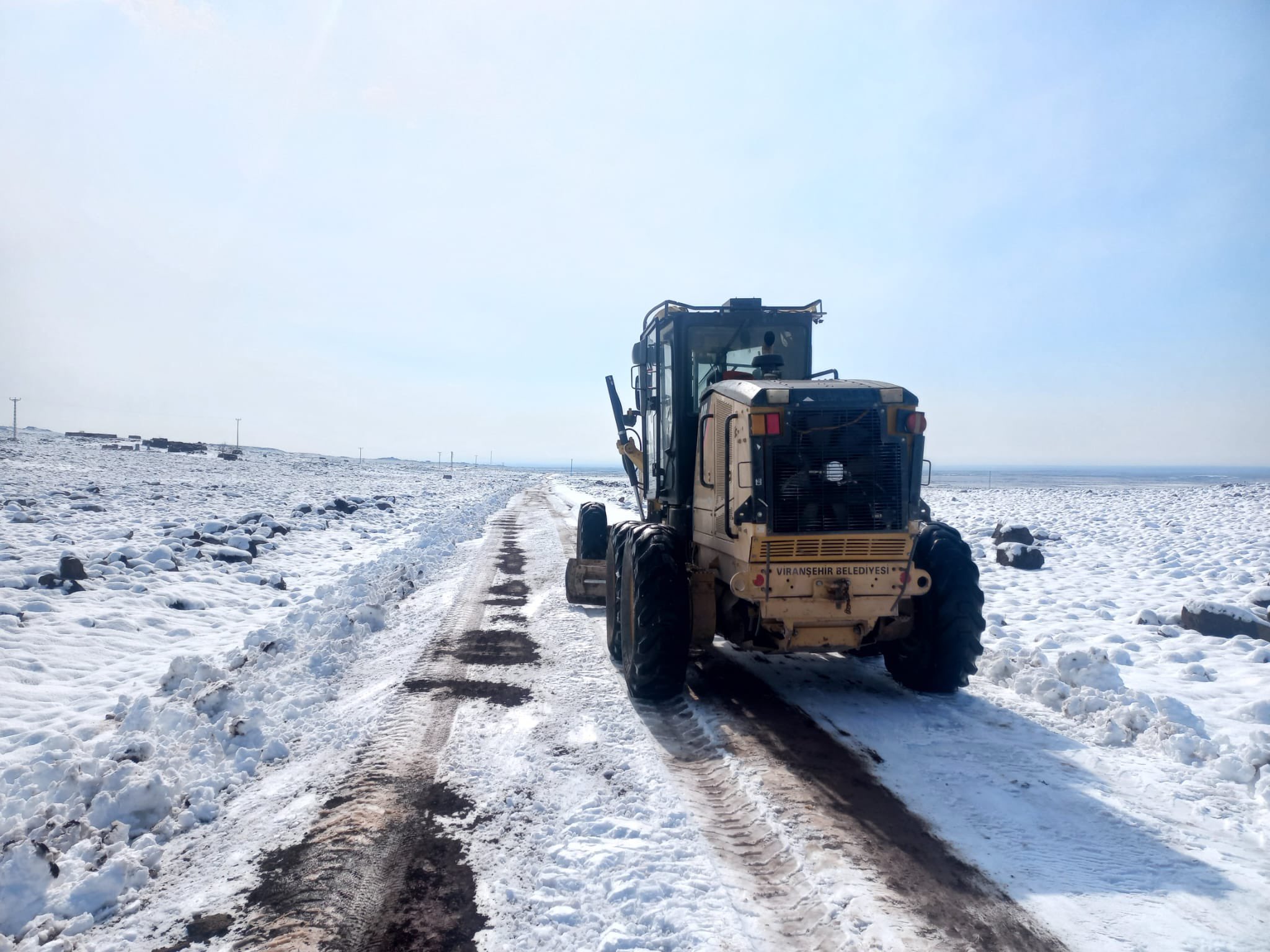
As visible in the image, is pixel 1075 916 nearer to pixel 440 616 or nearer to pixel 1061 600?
pixel 440 616

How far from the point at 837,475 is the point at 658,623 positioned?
6.05 ft

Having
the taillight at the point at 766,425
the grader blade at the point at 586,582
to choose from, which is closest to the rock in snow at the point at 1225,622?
the taillight at the point at 766,425

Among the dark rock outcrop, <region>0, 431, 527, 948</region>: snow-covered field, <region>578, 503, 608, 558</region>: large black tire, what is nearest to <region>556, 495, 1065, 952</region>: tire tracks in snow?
<region>0, 431, 527, 948</region>: snow-covered field

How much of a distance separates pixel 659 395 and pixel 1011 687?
434 cm

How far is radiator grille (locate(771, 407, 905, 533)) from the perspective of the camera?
18.5 ft

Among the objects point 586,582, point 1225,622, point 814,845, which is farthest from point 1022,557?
point 814,845

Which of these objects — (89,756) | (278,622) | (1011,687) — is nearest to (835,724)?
(1011,687)

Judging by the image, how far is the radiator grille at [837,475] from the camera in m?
5.62

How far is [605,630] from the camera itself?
8312 mm

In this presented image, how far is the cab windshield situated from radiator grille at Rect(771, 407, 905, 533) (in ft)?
5.91

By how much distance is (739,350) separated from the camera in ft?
24.7

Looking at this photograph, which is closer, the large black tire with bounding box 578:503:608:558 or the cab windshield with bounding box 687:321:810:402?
the cab windshield with bounding box 687:321:810:402

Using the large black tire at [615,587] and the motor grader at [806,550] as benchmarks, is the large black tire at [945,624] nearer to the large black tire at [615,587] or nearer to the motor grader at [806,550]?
the motor grader at [806,550]

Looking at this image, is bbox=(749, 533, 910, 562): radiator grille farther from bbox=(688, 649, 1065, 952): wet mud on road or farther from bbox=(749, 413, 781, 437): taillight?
bbox=(688, 649, 1065, 952): wet mud on road
